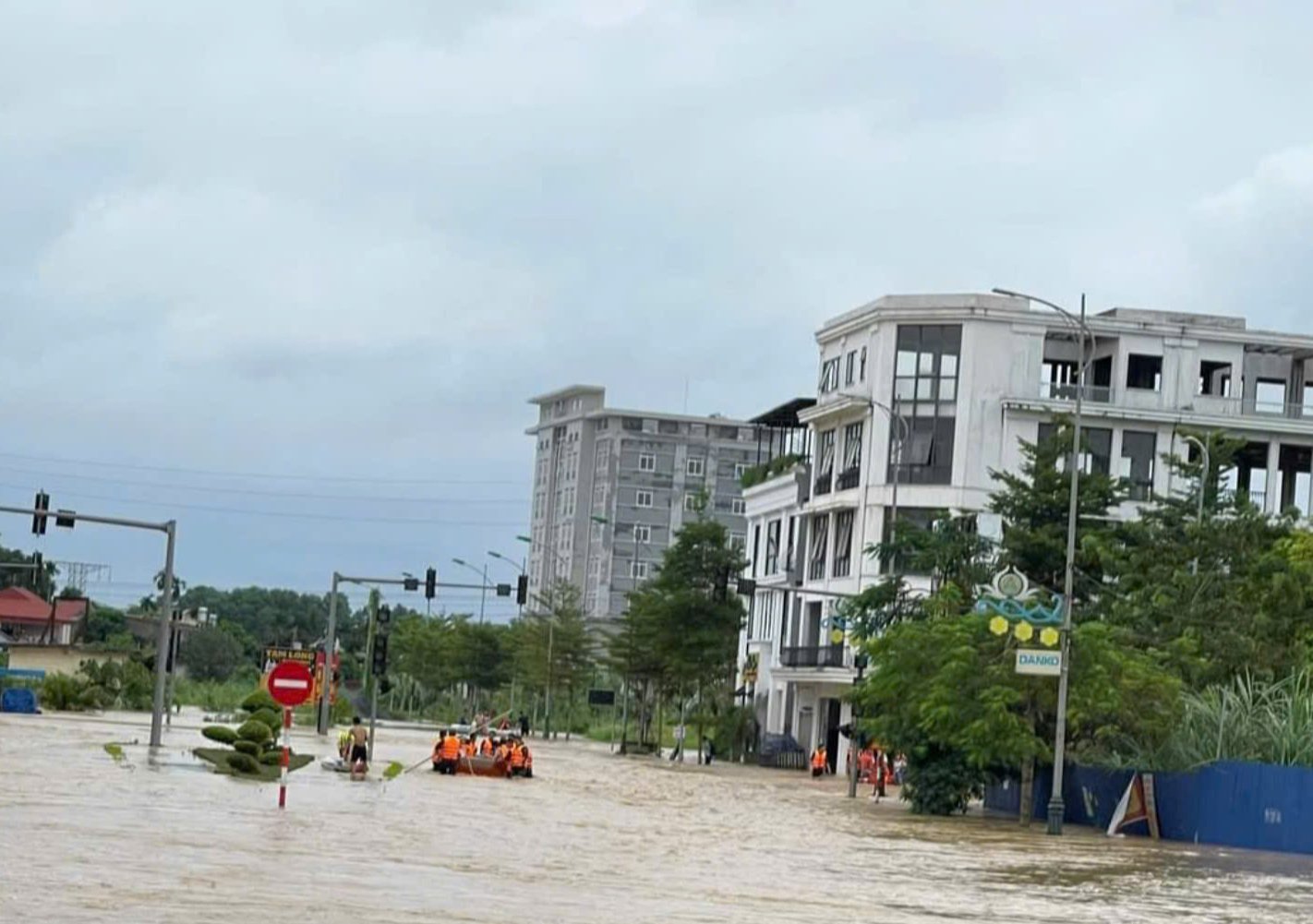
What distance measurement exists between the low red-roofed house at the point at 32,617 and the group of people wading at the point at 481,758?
9794cm

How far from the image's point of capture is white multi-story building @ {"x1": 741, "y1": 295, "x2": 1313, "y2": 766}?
88.8 metres

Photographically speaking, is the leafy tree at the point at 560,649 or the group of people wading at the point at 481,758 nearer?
the group of people wading at the point at 481,758

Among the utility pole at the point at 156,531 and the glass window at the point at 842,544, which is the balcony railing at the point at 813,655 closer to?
the glass window at the point at 842,544

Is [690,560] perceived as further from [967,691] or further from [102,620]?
[102,620]

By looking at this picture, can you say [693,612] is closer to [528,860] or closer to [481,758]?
[481,758]

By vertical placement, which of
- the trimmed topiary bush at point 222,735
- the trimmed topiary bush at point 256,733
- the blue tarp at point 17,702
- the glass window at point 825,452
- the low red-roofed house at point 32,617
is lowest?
the blue tarp at point 17,702

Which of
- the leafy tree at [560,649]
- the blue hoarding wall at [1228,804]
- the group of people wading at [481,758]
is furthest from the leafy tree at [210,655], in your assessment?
the blue hoarding wall at [1228,804]

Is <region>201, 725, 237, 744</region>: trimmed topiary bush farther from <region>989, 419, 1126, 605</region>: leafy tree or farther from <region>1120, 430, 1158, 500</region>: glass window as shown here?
<region>1120, 430, 1158, 500</region>: glass window

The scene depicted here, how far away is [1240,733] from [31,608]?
12663 cm

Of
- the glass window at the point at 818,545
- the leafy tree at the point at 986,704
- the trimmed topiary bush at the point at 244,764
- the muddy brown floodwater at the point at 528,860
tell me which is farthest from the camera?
the glass window at the point at 818,545

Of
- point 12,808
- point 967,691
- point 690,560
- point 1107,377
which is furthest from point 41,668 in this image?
point 12,808

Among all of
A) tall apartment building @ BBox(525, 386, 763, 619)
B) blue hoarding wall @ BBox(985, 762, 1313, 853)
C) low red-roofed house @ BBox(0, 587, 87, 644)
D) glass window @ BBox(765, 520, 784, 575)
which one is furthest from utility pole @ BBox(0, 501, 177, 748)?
tall apartment building @ BBox(525, 386, 763, 619)

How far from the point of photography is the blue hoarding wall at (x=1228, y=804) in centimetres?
4784

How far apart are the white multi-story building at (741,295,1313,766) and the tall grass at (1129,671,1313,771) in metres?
34.0
